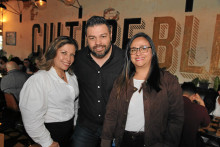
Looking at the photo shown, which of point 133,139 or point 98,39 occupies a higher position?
point 98,39

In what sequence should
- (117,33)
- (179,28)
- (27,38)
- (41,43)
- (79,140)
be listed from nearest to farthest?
(79,140)
(179,28)
(117,33)
(41,43)
(27,38)

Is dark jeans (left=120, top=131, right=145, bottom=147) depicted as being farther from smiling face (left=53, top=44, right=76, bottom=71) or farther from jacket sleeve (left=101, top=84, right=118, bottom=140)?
smiling face (left=53, top=44, right=76, bottom=71)

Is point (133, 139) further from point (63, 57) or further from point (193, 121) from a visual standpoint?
point (63, 57)

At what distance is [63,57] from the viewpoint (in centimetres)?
168

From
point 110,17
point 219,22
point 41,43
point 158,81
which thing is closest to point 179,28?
point 219,22

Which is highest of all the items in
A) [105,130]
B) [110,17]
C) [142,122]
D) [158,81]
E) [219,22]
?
[110,17]

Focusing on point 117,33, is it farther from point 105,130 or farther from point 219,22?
point 105,130

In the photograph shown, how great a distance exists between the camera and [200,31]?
165 inches

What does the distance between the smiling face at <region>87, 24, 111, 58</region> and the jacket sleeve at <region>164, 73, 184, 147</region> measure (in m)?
0.79

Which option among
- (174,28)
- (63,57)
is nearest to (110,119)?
(63,57)

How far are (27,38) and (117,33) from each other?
5497 millimetres

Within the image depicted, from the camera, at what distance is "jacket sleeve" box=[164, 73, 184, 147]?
54.8 inches

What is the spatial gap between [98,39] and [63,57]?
0.44m

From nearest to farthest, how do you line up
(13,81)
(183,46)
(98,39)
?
(98,39) → (13,81) → (183,46)
